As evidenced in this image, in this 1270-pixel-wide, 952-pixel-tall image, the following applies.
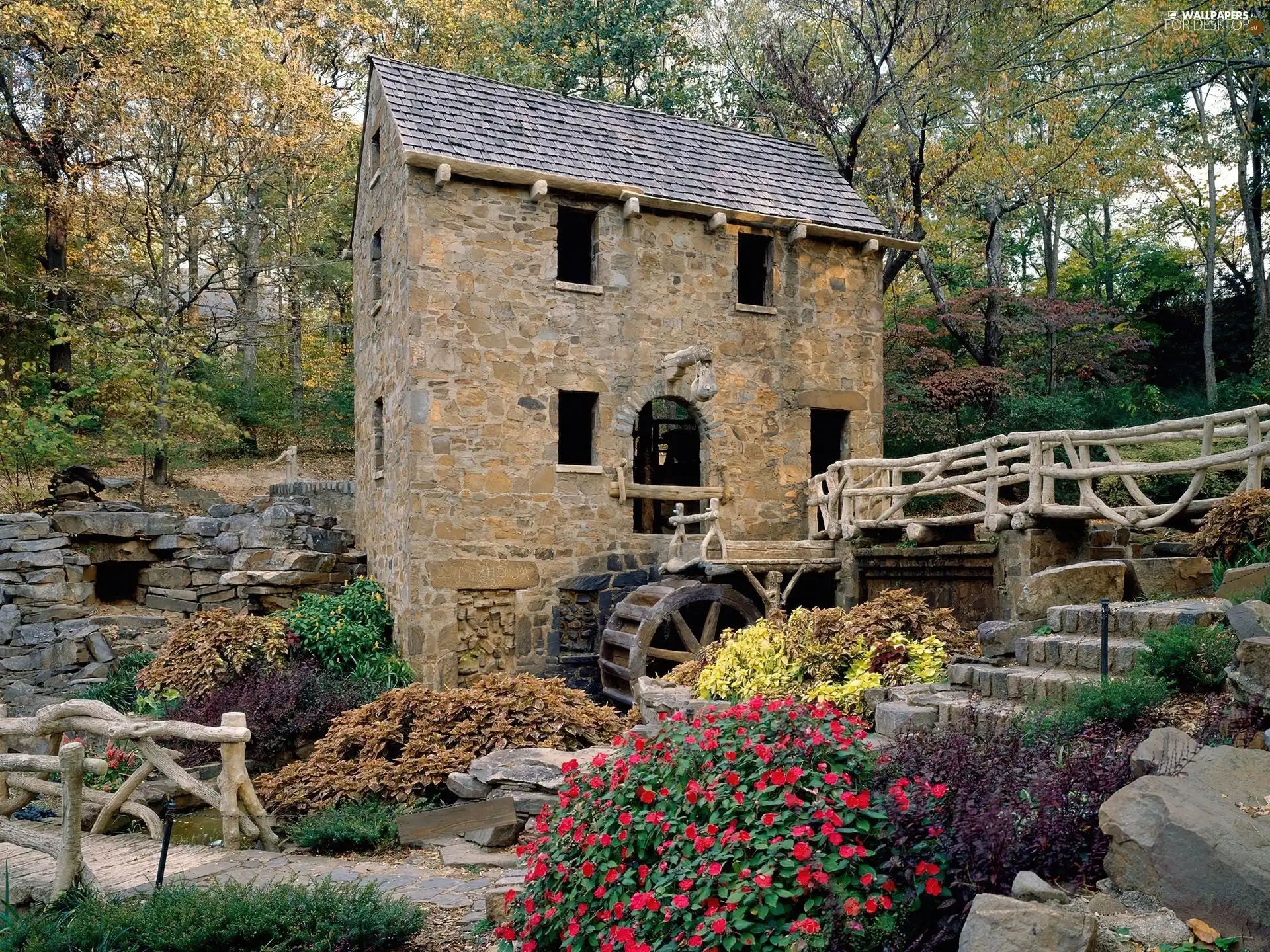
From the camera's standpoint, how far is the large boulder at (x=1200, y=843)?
3.09 m

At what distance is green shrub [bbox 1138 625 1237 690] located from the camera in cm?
509

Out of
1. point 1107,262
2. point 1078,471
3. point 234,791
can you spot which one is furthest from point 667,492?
point 1107,262

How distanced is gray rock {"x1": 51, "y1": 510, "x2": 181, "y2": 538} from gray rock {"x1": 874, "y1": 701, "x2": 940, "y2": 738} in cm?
1070

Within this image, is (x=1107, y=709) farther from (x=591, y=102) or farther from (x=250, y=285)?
(x=250, y=285)

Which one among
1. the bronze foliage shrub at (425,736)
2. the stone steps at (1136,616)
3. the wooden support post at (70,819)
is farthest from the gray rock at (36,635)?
the stone steps at (1136,616)

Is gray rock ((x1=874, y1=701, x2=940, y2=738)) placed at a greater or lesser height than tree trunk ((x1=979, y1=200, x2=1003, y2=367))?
lesser

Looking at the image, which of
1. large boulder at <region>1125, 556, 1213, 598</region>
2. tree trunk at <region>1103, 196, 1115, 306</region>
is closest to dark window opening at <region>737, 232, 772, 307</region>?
large boulder at <region>1125, 556, 1213, 598</region>

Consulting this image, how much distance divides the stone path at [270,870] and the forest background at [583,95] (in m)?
8.47

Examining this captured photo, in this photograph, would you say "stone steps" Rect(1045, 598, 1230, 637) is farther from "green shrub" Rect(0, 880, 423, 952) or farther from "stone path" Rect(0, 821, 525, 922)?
"green shrub" Rect(0, 880, 423, 952)

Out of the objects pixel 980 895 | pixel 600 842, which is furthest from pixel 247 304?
pixel 980 895

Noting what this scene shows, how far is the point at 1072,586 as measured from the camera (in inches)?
291

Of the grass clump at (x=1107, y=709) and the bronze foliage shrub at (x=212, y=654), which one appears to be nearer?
the grass clump at (x=1107, y=709)

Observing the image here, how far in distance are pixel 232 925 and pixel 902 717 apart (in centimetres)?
400

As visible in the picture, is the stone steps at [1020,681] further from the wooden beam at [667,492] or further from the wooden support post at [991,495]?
the wooden beam at [667,492]
